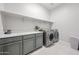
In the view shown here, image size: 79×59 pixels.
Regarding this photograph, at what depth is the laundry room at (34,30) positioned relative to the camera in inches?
71.7

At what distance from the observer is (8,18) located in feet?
7.22

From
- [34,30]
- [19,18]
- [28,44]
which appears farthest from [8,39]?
[34,30]

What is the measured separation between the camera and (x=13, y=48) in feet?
5.58

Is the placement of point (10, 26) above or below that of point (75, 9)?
below

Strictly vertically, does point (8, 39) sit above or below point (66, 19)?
below

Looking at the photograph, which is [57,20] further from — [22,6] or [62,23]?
[22,6]

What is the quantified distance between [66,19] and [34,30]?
2.36 metres

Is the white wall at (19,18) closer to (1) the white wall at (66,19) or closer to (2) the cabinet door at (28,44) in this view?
(2) the cabinet door at (28,44)

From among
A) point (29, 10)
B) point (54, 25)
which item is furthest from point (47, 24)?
point (29, 10)

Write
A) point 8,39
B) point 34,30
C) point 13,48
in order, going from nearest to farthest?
point 8,39
point 13,48
point 34,30

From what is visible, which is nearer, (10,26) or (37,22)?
(10,26)

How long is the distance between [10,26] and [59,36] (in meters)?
3.43

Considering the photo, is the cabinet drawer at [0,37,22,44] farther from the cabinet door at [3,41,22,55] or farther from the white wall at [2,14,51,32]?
the white wall at [2,14,51,32]

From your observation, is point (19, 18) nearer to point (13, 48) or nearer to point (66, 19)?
point (13, 48)
